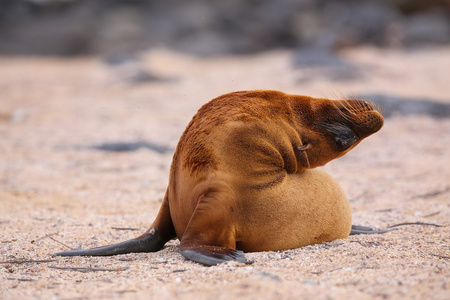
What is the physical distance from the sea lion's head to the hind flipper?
100 cm

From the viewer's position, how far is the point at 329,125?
3.60m

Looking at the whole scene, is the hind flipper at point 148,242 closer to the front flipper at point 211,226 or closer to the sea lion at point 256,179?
the sea lion at point 256,179

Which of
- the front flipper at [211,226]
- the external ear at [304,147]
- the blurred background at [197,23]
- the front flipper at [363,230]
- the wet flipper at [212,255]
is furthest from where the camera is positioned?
the blurred background at [197,23]

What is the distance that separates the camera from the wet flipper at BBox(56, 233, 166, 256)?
3493 millimetres

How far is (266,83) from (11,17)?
12.8 m

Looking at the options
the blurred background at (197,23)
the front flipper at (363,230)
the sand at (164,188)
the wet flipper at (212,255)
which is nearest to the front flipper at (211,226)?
the wet flipper at (212,255)

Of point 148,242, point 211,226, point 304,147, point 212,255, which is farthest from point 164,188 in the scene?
point 212,255

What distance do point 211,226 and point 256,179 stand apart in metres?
0.40

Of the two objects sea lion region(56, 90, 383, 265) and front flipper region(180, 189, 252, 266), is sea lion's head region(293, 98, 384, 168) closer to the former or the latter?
sea lion region(56, 90, 383, 265)

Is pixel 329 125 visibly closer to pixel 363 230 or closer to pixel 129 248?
pixel 363 230

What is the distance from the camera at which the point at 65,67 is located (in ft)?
59.6

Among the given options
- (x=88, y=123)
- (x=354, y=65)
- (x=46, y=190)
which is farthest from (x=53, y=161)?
(x=354, y=65)

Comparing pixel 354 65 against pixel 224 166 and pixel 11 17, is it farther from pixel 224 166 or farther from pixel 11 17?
pixel 11 17

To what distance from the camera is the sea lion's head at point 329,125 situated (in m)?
3.56
